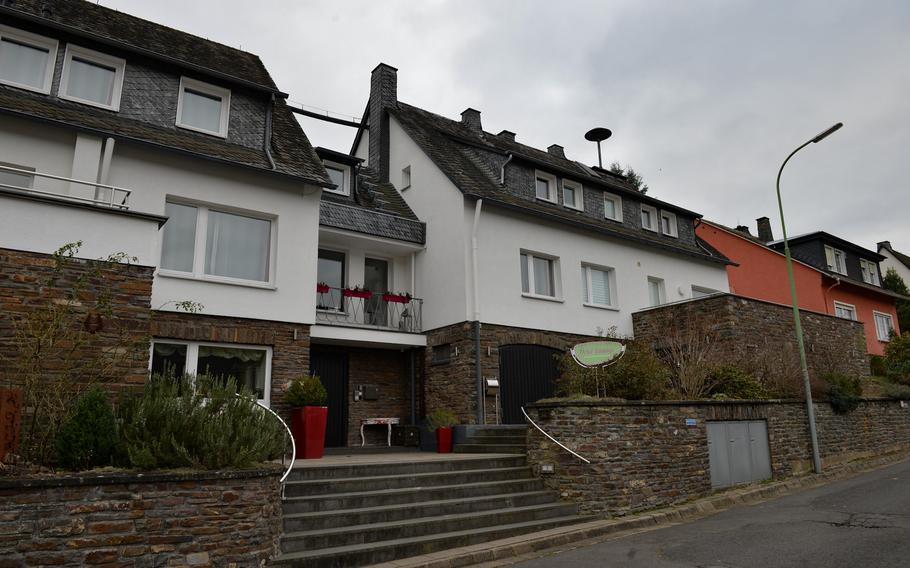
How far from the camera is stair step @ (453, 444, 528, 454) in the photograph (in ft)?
37.7

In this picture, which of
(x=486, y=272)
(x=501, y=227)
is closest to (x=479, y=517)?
(x=486, y=272)

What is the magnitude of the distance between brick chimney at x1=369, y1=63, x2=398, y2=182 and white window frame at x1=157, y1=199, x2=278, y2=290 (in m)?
6.58

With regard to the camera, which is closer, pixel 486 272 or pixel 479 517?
pixel 479 517

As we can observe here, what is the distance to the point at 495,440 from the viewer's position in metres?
12.2

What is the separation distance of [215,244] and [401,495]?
635cm

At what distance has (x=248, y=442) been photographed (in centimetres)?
682

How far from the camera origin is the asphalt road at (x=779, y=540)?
263 inches

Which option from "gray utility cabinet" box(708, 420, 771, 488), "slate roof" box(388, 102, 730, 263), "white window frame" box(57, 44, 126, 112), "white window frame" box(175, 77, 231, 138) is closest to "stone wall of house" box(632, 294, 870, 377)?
"gray utility cabinet" box(708, 420, 771, 488)

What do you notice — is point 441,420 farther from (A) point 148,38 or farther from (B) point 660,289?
(A) point 148,38

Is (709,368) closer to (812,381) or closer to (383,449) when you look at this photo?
(812,381)

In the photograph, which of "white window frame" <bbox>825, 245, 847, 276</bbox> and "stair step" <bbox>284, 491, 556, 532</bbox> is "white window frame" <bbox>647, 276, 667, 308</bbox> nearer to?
"stair step" <bbox>284, 491, 556, 532</bbox>

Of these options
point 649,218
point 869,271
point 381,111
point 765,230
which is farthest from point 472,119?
point 869,271

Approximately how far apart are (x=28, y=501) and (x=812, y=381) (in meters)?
15.2

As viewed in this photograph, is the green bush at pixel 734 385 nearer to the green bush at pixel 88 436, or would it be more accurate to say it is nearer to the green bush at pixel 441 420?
the green bush at pixel 441 420
